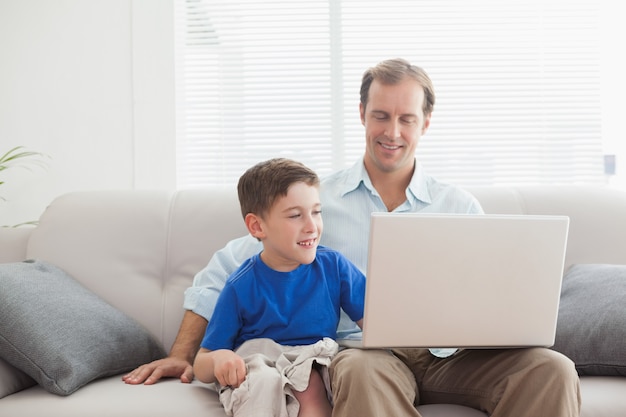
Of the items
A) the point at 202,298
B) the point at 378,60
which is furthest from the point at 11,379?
the point at 378,60

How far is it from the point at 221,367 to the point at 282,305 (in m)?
0.23

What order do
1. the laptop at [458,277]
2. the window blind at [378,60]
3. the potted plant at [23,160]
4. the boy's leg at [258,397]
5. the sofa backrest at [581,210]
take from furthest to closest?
the window blind at [378,60]
the potted plant at [23,160]
the sofa backrest at [581,210]
the boy's leg at [258,397]
the laptop at [458,277]

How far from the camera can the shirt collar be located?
2.15 m

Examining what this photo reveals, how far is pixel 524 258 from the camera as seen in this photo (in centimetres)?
149

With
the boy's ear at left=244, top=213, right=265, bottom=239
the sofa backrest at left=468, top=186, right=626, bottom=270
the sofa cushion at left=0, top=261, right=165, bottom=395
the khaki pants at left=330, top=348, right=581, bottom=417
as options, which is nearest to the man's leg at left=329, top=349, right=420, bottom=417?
the khaki pants at left=330, top=348, right=581, bottom=417

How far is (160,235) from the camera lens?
7.63 ft

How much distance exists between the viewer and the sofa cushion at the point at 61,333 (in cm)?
178

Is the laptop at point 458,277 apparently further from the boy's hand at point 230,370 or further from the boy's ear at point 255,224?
the boy's ear at point 255,224

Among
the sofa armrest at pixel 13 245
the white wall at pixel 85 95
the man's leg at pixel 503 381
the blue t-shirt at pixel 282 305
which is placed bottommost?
the man's leg at pixel 503 381

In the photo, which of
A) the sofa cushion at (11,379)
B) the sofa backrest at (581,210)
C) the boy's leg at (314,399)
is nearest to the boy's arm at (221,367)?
the boy's leg at (314,399)

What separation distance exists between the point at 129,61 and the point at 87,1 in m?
0.33

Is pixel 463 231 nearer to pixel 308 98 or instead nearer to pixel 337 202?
pixel 337 202

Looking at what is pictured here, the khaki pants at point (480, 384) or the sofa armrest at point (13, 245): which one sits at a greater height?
the sofa armrest at point (13, 245)

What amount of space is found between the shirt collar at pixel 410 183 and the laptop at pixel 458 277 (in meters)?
0.66
